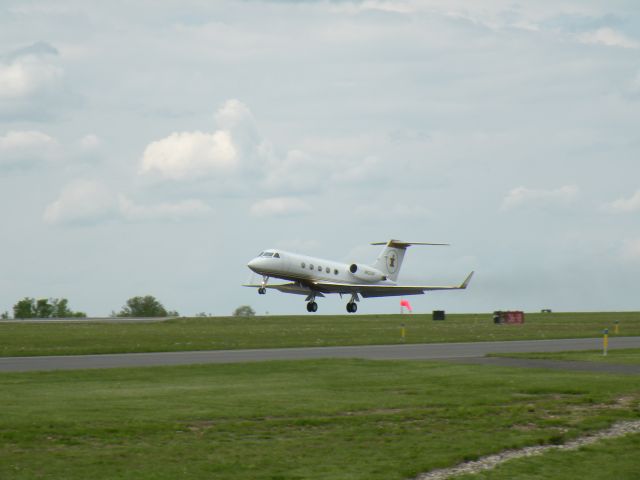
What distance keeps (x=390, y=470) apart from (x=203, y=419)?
5399 mm

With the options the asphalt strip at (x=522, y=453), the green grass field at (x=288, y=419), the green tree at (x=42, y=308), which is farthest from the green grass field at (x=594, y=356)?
the green tree at (x=42, y=308)

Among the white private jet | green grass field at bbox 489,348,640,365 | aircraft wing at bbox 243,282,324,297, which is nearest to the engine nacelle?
the white private jet

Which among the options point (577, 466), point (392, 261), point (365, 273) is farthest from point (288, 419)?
point (392, 261)

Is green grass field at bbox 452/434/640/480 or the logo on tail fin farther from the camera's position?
the logo on tail fin

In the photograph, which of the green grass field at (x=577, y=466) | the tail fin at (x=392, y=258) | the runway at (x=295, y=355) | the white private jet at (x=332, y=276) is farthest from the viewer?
the tail fin at (x=392, y=258)

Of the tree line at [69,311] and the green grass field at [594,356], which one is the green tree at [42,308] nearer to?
the tree line at [69,311]

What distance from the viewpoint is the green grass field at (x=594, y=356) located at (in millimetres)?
33812

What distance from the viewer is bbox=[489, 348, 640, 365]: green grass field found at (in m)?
33.8

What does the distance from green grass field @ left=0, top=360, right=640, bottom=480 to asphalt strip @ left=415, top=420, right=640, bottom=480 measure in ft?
0.69

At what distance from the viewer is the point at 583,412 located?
20.8 m

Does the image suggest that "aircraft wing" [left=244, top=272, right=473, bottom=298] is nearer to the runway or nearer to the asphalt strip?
the runway

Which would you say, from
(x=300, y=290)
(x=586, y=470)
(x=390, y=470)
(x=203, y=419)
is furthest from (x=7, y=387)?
(x=300, y=290)

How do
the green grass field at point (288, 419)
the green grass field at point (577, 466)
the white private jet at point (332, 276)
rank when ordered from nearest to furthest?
the green grass field at point (577, 466) → the green grass field at point (288, 419) → the white private jet at point (332, 276)

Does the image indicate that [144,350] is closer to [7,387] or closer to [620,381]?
[7,387]
